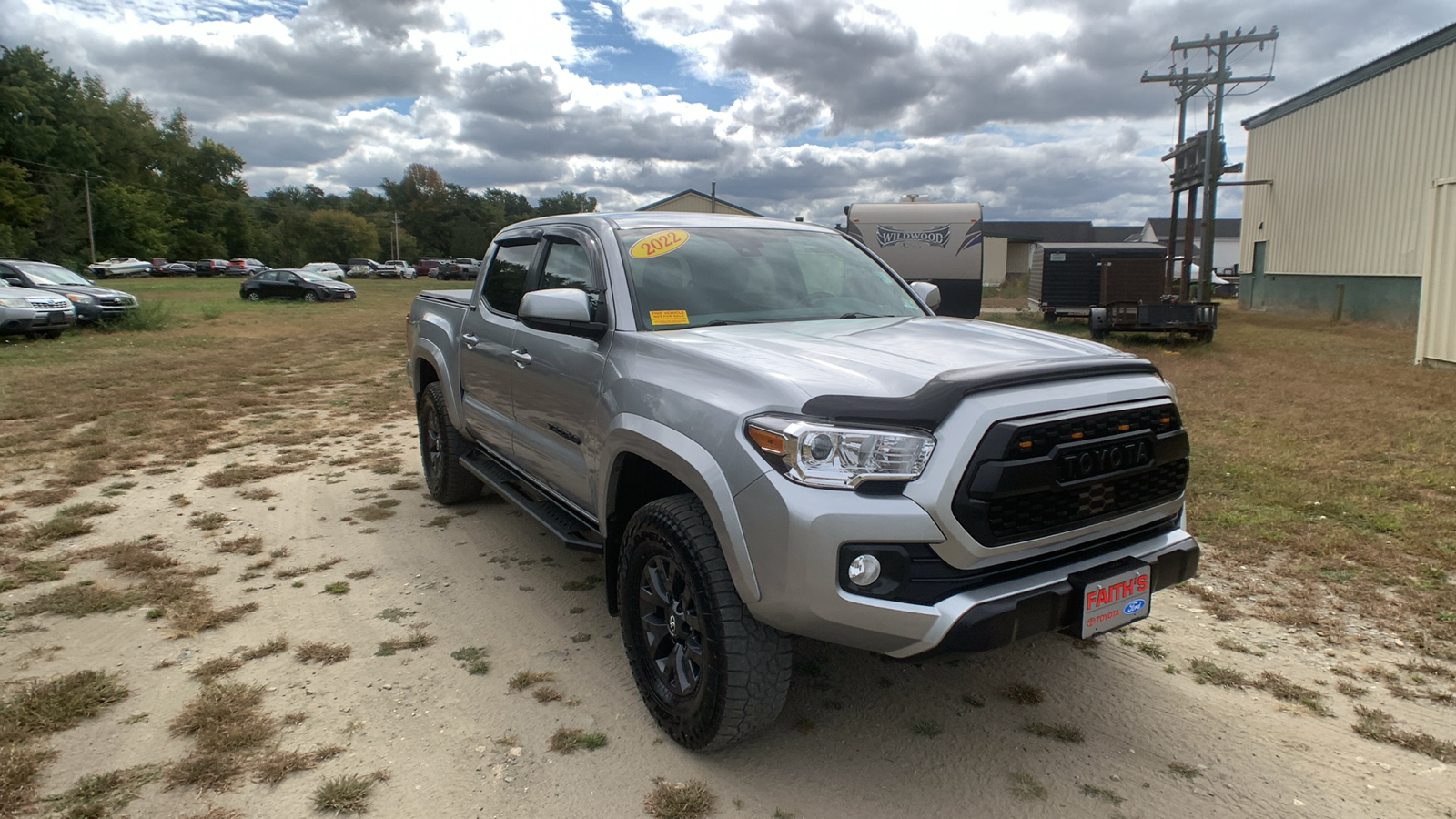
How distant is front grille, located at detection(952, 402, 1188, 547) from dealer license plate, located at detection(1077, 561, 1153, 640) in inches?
6.6

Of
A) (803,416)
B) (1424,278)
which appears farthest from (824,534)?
(1424,278)

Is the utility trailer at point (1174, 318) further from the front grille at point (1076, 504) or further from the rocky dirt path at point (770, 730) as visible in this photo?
the front grille at point (1076, 504)

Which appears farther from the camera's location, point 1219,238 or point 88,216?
point 1219,238

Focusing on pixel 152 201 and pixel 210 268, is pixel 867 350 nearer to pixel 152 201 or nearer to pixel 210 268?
pixel 210 268

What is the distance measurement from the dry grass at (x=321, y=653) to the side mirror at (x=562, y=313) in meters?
1.56

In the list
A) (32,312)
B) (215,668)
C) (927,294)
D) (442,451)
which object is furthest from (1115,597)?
(32,312)

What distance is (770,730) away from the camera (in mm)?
3025

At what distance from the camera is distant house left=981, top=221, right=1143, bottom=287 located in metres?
65.4

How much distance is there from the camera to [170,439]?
7.81 metres

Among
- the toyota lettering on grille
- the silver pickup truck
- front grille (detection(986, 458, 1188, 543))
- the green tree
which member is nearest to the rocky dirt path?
the silver pickup truck

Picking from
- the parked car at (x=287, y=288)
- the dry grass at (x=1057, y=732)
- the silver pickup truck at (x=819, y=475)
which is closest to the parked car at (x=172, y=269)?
the parked car at (x=287, y=288)

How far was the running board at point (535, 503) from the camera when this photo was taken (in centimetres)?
364

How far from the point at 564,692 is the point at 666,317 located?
149 centimetres

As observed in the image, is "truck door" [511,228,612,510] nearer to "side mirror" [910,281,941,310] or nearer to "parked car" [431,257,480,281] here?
"side mirror" [910,281,941,310]
